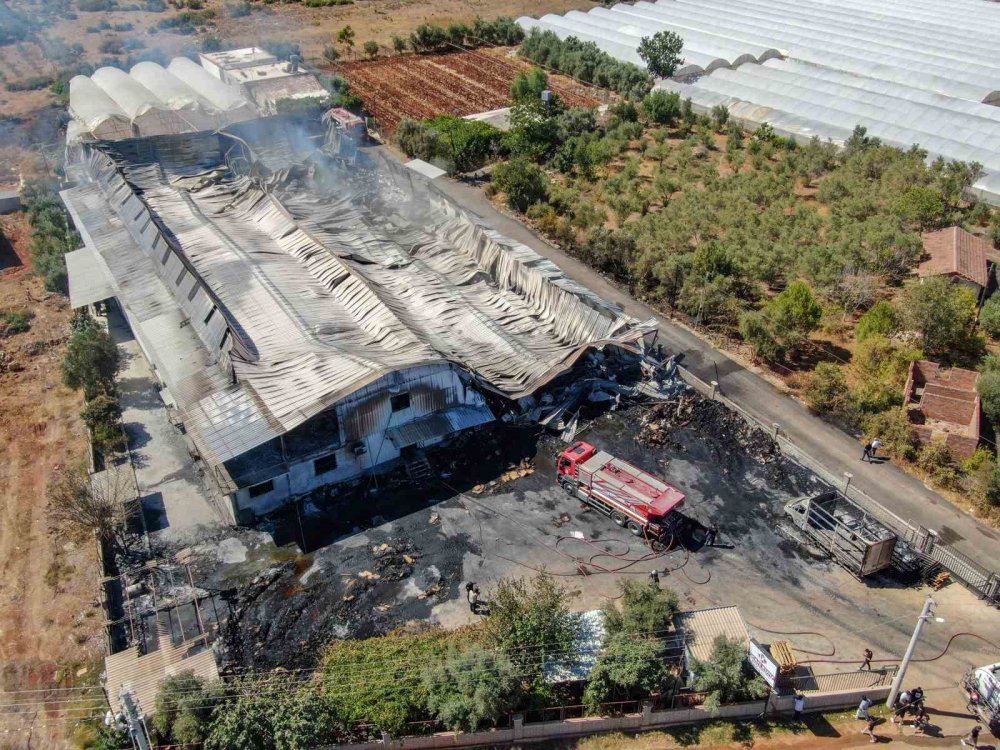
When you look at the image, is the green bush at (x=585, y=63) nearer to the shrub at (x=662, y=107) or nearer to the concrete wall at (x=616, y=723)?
the shrub at (x=662, y=107)

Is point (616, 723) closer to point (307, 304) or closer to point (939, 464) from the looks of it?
point (939, 464)

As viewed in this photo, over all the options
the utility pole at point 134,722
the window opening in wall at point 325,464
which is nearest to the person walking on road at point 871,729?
the utility pole at point 134,722

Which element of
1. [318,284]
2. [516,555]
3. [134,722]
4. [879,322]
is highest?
[318,284]

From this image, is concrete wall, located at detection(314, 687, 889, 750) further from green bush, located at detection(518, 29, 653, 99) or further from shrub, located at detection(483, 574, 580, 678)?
green bush, located at detection(518, 29, 653, 99)

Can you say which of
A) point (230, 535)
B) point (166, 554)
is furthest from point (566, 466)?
point (166, 554)

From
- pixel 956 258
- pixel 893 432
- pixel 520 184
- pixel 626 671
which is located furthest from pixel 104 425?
pixel 956 258
